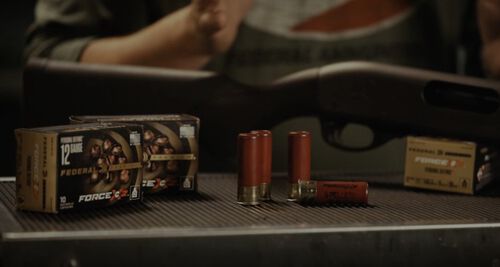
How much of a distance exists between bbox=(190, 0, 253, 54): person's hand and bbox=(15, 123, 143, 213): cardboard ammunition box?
568mm

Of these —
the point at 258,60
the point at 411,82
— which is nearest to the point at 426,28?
the point at 258,60

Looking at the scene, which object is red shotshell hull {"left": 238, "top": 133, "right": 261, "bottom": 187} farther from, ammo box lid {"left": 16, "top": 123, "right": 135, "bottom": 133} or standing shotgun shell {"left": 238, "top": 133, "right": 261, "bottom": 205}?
ammo box lid {"left": 16, "top": 123, "right": 135, "bottom": 133}

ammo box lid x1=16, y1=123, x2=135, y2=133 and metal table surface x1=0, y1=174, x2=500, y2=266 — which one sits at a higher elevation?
ammo box lid x1=16, y1=123, x2=135, y2=133

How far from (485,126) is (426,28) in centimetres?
53

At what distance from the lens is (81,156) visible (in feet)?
3.77

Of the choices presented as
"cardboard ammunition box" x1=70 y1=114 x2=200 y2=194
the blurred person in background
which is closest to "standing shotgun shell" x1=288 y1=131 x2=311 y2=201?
"cardboard ammunition box" x1=70 y1=114 x2=200 y2=194

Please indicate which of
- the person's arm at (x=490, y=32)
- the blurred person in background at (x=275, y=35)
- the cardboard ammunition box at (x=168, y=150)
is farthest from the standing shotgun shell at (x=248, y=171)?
the person's arm at (x=490, y=32)

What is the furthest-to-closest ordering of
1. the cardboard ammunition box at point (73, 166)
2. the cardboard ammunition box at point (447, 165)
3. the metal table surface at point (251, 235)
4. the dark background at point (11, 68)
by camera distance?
1. the dark background at point (11, 68)
2. the cardboard ammunition box at point (447, 165)
3. the cardboard ammunition box at point (73, 166)
4. the metal table surface at point (251, 235)

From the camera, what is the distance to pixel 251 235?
1.04 metres

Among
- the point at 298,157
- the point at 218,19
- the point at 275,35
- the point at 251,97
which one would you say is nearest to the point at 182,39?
the point at 218,19

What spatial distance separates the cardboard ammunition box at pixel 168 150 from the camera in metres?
1.29

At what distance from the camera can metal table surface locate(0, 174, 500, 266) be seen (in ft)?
3.24

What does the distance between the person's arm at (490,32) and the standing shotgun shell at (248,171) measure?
0.76m

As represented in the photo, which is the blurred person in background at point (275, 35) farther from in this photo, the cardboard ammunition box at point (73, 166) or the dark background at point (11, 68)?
the cardboard ammunition box at point (73, 166)
